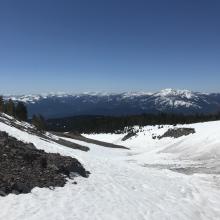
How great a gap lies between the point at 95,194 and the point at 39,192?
3.51 metres

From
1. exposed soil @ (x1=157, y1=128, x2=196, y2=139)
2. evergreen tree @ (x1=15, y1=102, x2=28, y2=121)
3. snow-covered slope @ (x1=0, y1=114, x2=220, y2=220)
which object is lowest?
snow-covered slope @ (x1=0, y1=114, x2=220, y2=220)

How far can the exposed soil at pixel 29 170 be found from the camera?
1823 centimetres

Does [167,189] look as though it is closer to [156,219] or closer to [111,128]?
[156,219]

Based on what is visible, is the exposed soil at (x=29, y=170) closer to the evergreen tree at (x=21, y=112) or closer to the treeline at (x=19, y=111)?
the treeline at (x=19, y=111)

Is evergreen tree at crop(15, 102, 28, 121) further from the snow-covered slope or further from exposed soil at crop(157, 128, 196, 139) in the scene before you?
the snow-covered slope

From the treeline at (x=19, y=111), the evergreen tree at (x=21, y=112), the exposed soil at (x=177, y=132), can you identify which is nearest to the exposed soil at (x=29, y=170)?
the exposed soil at (x=177, y=132)

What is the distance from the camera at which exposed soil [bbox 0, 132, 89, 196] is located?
1823 centimetres

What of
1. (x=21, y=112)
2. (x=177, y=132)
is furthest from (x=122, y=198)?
(x=21, y=112)

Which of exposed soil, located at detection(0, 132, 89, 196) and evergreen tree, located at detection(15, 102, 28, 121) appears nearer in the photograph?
exposed soil, located at detection(0, 132, 89, 196)

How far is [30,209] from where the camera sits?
623 inches

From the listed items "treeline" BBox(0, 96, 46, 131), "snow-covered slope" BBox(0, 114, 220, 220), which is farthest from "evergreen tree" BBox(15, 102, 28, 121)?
"snow-covered slope" BBox(0, 114, 220, 220)

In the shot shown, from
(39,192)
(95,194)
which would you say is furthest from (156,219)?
(39,192)

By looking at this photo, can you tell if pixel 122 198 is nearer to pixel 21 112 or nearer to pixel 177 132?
pixel 177 132

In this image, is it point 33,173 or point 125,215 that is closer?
point 125,215
